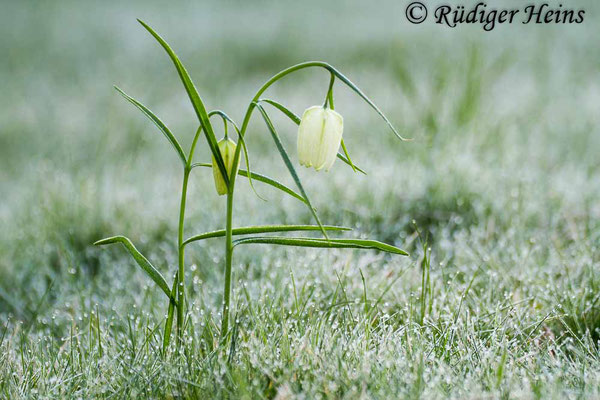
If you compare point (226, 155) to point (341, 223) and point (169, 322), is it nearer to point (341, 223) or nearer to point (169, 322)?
point (169, 322)

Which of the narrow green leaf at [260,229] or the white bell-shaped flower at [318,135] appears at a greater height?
the white bell-shaped flower at [318,135]

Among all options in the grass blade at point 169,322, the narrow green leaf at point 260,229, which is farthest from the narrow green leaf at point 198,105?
the grass blade at point 169,322

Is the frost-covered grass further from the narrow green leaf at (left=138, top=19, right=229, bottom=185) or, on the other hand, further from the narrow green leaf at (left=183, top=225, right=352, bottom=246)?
the narrow green leaf at (left=138, top=19, right=229, bottom=185)

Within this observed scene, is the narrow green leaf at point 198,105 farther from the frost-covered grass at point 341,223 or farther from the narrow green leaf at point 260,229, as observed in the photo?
the frost-covered grass at point 341,223

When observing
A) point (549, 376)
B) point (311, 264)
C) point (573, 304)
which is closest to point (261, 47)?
point (311, 264)

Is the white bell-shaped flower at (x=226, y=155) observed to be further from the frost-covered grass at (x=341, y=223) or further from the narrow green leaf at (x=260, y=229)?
the frost-covered grass at (x=341, y=223)

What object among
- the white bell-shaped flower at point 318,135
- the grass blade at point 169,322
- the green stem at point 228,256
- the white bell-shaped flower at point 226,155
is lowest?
the grass blade at point 169,322

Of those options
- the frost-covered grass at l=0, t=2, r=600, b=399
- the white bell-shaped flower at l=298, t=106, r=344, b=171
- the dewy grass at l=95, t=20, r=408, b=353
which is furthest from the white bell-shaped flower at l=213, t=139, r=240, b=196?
the frost-covered grass at l=0, t=2, r=600, b=399

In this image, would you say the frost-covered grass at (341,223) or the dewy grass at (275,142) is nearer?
the dewy grass at (275,142)
